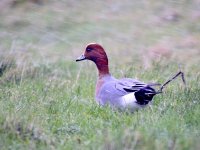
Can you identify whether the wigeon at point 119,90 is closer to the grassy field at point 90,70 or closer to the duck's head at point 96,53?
the duck's head at point 96,53

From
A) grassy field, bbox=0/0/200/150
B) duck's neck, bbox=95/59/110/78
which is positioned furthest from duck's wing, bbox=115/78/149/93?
duck's neck, bbox=95/59/110/78

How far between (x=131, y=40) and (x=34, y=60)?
2.65 meters

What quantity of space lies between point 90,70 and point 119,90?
8.99 feet

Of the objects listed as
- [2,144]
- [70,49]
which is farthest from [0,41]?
[2,144]

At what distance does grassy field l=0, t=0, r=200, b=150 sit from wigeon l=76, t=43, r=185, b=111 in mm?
137

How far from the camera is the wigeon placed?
724 centimetres

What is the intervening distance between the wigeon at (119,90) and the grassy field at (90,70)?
14 cm

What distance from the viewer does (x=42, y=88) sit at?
8461 mm

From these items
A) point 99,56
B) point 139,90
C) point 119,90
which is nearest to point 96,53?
point 99,56

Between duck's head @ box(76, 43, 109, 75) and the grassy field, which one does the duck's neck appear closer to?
duck's head @ box(76, 43, 109, 75)

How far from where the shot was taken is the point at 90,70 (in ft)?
33.6

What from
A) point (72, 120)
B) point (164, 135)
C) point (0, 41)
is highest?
point (164, 135)

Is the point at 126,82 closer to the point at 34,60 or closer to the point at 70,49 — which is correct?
the point at 34,60

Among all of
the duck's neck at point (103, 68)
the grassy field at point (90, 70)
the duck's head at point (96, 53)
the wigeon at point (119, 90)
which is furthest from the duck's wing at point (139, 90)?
the duck's head at point (96, 53)
